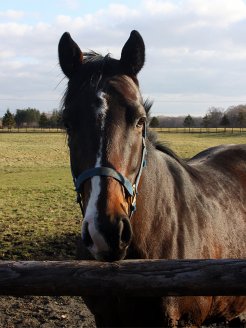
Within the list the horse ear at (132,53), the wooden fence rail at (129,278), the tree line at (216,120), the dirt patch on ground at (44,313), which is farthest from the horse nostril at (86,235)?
the tree line at (216,120)

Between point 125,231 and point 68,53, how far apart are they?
1.50 m

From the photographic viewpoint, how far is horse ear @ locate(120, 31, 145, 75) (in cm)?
314

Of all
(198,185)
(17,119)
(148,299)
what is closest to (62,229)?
(198,185)

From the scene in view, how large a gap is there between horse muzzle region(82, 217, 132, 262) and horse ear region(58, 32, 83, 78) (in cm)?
135

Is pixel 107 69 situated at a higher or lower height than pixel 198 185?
higher

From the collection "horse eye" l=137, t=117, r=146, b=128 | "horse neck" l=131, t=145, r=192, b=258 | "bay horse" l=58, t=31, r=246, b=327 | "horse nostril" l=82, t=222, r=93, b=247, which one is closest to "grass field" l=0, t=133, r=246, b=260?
"horse neck" l=131, t=145, r=192, b=258

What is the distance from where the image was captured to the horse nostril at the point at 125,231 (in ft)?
7.84

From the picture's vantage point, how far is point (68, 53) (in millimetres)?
3191

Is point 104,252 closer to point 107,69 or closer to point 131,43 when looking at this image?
point 107,69

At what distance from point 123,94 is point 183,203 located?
4.07 feet

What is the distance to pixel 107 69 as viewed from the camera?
304 cm

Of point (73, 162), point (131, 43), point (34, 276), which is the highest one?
point (131, 43)

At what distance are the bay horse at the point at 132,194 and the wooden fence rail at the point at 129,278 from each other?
12cm

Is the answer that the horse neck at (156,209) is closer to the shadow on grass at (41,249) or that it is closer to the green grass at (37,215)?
the green grass at (37,215)
